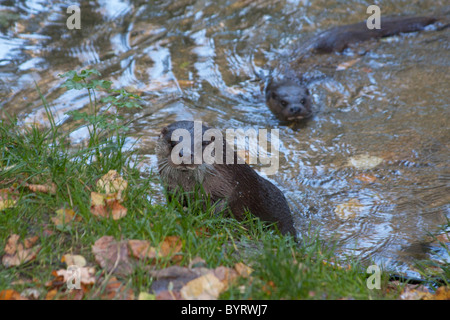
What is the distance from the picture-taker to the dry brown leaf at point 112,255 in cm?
208

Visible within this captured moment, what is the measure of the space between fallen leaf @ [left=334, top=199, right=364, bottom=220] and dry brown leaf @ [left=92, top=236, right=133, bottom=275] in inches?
75.2

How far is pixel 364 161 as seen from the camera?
427 centimetres

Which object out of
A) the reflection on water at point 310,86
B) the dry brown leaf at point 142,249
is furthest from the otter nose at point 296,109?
the dry brown leaf at point 142,249

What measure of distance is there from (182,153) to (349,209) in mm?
1499

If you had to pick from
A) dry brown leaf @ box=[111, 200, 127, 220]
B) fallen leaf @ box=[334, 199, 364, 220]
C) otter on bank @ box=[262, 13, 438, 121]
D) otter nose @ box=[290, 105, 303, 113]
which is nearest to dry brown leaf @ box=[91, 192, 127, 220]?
dry brown leaf @ box=[111, 200, 127, 220]

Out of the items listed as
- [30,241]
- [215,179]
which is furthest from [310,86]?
[30,241]

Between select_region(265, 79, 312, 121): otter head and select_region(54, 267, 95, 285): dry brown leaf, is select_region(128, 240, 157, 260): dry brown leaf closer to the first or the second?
select_region(54, 267, 95, 285): dry brown leaf

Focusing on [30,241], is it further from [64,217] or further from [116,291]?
[116,291]

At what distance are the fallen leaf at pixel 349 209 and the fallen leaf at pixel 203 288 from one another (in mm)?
1808

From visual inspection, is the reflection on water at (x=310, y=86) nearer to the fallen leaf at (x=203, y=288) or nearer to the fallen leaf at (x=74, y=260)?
the fallen leaf at (x=203, y=288)
